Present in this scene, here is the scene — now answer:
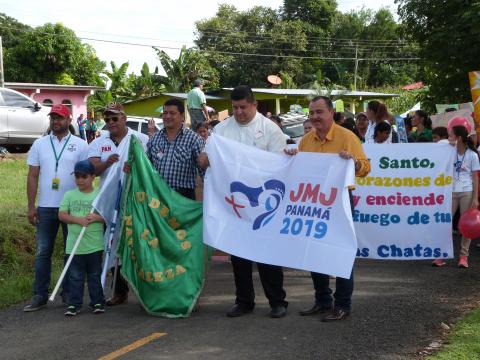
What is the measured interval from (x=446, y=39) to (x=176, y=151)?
1109cm

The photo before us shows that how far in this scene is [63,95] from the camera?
42.5m

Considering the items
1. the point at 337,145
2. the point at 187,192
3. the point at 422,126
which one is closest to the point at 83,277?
the point at 187,192

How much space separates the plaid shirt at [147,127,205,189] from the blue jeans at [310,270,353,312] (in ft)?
5.24

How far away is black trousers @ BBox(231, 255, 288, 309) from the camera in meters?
6.70

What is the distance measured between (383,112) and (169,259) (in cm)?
506

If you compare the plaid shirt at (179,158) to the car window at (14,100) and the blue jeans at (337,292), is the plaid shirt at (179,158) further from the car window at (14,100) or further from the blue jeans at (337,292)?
the car window at (14,100)

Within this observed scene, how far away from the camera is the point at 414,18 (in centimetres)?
1831

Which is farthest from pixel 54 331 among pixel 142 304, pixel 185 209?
pixel 185 209

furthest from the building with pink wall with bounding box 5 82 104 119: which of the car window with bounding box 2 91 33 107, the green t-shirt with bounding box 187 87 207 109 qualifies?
the green t-shirt with bounding box 187 87 207 109

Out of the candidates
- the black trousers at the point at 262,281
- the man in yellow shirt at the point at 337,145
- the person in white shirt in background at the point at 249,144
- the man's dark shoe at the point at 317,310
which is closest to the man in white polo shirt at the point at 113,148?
the person in white shirt in background at the point at 249,144

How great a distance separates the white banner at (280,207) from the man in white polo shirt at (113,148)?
3.42ft

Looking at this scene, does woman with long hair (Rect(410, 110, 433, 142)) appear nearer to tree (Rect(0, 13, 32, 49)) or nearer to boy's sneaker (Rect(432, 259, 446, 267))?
boy's sneaker (Rect(432, 259, 446, 267))

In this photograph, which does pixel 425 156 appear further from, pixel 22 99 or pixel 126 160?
pixel 22 99

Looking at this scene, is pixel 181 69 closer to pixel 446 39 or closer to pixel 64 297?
pixel 446 39
